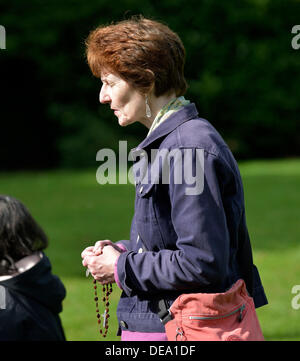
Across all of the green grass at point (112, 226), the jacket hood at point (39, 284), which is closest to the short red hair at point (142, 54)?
the jacket hood at point (39, 284)

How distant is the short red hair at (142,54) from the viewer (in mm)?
2352

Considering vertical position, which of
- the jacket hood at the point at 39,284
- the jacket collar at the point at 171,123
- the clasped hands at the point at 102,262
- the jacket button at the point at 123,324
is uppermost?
the jacket collar at the point at 171,123

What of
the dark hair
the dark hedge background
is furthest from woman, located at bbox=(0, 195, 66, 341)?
the dark hedge background

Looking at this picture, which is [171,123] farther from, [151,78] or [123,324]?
[123,324]

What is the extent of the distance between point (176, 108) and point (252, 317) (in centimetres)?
78

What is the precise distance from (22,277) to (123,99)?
4.70 ft

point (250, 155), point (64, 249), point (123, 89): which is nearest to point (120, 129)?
point (250, 155)

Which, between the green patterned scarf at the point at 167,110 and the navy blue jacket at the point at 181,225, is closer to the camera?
the navy blue jacket at the point at 181,225

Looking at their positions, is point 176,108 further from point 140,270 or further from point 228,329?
point 228,329

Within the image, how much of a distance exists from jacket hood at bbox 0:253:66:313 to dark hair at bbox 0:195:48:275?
0.22 ft

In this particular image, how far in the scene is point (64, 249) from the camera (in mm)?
9031

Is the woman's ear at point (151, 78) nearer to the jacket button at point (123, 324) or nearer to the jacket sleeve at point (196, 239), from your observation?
the jacket sleeve at point (196, 239)

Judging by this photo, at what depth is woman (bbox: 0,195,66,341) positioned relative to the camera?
11.4ft

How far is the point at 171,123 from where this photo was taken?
2.34m
